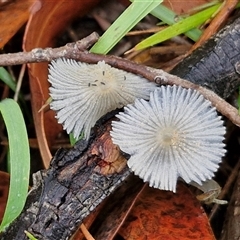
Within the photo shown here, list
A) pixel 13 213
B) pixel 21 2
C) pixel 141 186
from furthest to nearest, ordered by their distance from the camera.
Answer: pixel 21 2 < pixel 141 186 < pixel 13 213

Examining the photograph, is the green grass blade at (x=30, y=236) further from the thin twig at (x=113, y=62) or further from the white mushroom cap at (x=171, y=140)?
the thin twig at (x=113, y=62)

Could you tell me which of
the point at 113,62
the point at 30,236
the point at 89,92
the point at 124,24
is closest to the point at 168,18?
the point at 124,24

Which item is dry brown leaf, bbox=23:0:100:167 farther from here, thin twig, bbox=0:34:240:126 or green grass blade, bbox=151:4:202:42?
green grass blade, bbox=151:4:202:42

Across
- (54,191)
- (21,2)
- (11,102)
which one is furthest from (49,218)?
(21,2)

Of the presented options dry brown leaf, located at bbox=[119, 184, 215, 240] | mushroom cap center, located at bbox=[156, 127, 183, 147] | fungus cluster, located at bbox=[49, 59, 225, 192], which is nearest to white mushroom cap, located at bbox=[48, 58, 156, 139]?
fungus cluster, located at bbox=[49, 59, 225, 192]

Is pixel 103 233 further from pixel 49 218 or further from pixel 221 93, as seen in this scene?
pixel 221 93

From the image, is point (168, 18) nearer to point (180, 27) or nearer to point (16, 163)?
point (180, 27)
